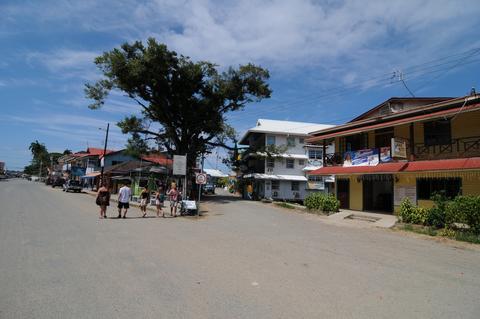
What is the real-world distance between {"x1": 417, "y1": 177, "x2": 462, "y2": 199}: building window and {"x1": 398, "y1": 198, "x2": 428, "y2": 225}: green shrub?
1471 millimetres

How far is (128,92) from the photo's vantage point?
34.0 metres


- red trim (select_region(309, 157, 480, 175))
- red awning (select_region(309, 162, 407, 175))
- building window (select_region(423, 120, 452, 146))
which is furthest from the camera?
red awning (select_region(309, 162, 407, 175))

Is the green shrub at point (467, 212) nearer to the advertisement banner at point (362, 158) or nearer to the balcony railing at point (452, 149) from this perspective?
the balcony railing at point (452, 149)

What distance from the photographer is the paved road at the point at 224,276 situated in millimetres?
5391

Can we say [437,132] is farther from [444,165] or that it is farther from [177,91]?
[177,91]

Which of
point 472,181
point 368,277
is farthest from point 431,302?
point 472,181

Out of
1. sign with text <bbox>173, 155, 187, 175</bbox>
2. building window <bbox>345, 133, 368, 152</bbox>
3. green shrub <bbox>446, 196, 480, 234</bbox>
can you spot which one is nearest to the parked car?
sign with text <bbox>173, 155, 187, 175</bbox>

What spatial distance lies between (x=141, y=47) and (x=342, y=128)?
1950cm

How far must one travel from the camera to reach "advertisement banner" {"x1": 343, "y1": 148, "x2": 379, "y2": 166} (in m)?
21.6

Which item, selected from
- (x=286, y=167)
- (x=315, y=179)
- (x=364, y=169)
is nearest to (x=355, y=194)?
(x=364, y=169)

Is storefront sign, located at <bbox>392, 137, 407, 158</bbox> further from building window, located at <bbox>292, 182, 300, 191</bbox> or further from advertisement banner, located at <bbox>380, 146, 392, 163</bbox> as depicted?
building window, located at <bbox>292, 182, 300, 191</bbox>

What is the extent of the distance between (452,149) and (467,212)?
5.76m

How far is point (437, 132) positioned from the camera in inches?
776

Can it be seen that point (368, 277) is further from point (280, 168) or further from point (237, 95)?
point (280, 168)
